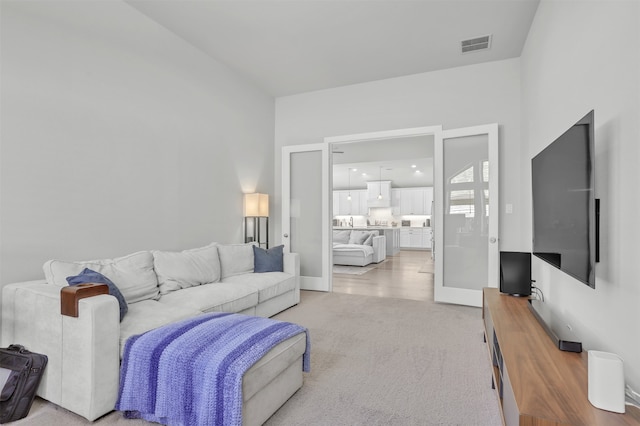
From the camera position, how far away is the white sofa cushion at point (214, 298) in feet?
9.12

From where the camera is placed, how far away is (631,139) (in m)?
1.43

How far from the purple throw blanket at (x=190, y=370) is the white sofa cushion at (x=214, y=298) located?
28.2 inches

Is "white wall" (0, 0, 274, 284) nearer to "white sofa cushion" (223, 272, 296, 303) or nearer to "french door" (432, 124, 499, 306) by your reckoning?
"white sofa cushion" (223, 272, 296, 303)

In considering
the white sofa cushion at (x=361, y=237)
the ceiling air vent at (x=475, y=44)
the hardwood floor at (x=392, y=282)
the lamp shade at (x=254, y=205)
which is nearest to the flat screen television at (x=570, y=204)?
the ceiling air vent at (x=475, y=44)

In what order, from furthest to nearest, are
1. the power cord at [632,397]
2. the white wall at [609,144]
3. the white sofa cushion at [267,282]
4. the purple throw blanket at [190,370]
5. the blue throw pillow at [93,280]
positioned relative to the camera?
the white sofa cushion at [267,282], the blue throw pillow at [93,280], the purple throw blanket at [190,370], the white wall at [609,144], the power cord at [632,397]

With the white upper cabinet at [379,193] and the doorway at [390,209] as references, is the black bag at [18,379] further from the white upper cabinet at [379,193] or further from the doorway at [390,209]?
the white upper cabinet at [379,193]

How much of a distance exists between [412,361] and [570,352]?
4.11ft

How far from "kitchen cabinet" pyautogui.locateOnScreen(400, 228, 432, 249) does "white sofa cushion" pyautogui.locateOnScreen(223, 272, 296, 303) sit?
28.8 ft

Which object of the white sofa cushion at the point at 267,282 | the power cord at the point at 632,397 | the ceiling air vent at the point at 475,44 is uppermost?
the ceiling air vent at the point at 475,44

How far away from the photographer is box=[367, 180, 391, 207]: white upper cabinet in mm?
12242

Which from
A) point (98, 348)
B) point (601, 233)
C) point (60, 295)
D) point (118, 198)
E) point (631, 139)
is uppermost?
point (631, 139)

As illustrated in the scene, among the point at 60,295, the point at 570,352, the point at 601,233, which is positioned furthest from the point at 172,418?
the point at 601,233

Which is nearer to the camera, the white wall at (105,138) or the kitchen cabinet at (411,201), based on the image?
the white wall at (105,138)

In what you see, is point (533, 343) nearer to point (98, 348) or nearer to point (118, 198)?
point (98, 348)
